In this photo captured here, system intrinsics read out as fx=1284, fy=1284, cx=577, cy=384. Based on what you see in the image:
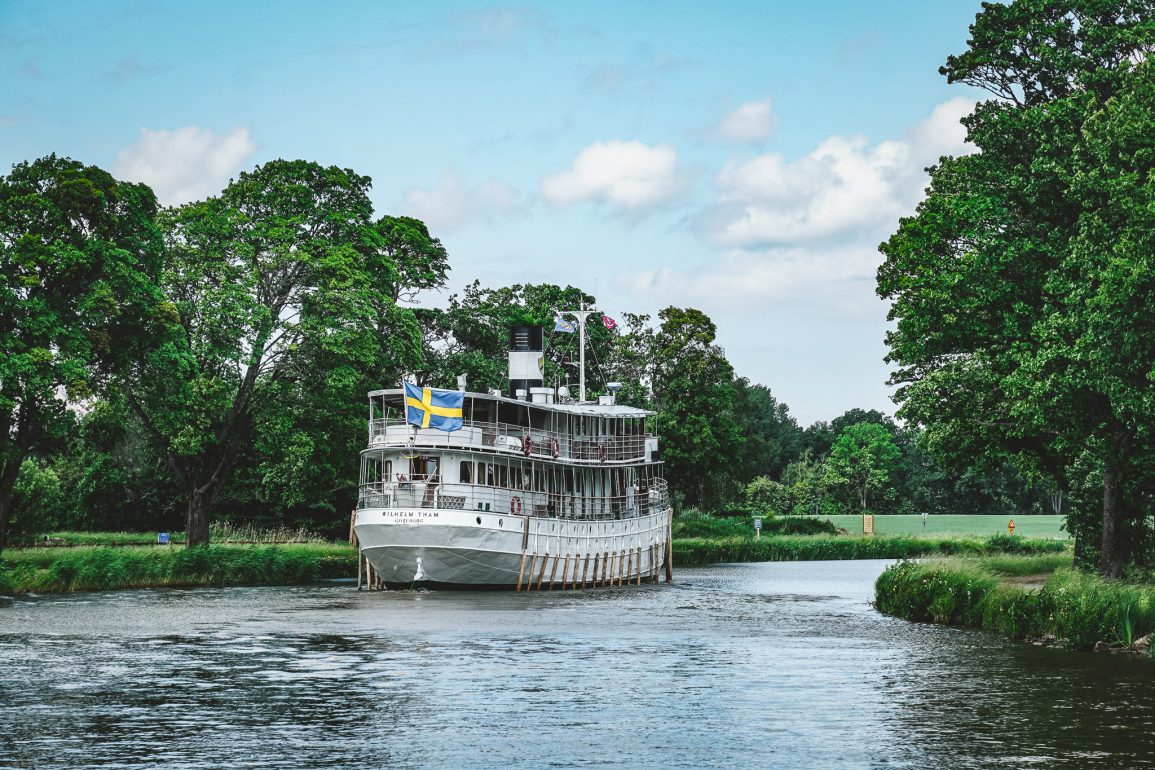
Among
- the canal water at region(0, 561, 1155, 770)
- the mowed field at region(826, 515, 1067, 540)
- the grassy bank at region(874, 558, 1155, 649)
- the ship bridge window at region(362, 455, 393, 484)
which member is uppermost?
the ship bridge window at region(362, 455, 393, 484)

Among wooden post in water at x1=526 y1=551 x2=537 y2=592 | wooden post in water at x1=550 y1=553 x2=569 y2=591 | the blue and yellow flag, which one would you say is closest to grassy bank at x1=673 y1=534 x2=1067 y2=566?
wooden post in water at x1=550 y1=553 x2=569 y2=591

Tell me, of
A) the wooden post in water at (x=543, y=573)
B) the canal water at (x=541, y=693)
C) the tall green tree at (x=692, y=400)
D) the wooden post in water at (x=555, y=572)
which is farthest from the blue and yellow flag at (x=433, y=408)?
the tall green tree at (x=692, y=400)

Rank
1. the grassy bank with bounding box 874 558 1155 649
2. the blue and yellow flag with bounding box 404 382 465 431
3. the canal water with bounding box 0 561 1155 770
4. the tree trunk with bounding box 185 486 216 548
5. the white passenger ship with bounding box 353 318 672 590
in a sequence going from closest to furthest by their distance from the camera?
the canal water with bounding box 0 561 1155 770, the grassy bank with bounding box 874 558 1155 649, the blue and yellow flag with bounding box 404 382 465 431, the white passenger ship with bounding box 353 318 672 590, the tree trunk with bounding box 185 486 216 548

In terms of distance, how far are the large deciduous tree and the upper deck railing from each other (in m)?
14.3

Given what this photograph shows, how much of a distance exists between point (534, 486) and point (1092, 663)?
2774 cm

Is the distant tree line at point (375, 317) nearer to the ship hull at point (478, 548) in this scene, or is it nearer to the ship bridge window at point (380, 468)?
the ship bridge window at point (380, 468)

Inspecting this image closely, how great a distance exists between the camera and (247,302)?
50.2 metres

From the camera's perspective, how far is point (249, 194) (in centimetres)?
5381

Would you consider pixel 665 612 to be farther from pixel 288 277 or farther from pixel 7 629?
pixel 288 277

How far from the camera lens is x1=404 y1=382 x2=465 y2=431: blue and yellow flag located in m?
44.6

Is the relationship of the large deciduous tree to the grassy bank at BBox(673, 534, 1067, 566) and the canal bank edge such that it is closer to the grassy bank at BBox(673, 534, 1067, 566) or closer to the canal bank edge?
the canal bank edge

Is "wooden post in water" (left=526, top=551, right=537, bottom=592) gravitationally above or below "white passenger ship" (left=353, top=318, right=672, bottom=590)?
below

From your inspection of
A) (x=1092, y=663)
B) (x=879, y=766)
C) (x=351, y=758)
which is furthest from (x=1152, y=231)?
(x=351, y=758)

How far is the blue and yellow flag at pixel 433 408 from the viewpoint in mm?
44625
